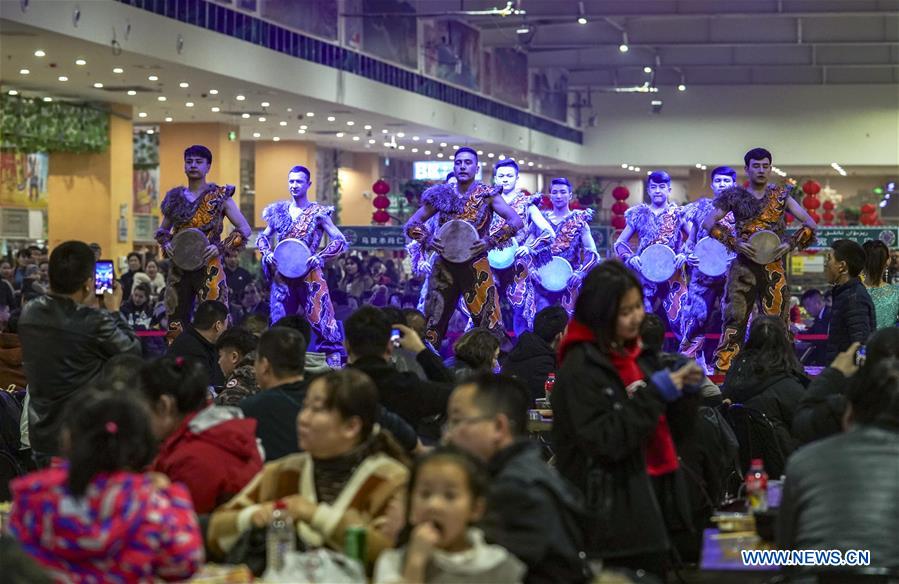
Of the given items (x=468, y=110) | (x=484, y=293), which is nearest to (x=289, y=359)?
(x=484, y=293)

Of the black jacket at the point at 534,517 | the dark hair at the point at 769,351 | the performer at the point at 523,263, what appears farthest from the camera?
the performer at the point at 523,263

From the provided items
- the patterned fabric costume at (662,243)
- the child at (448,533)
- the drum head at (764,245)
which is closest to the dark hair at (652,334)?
the child at (448,533)

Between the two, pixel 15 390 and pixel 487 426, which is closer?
pixel 487 426

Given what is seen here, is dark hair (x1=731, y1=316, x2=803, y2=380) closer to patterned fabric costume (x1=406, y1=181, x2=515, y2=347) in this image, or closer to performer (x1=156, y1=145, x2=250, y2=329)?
patterned fabric costume (x1=406, y1=181, x2=515, y2=347)

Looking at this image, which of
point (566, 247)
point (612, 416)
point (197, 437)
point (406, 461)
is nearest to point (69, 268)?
point (197, 437)

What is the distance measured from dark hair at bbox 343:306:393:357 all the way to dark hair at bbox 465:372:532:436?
74.0 inches

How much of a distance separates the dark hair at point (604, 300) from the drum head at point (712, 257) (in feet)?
36.0

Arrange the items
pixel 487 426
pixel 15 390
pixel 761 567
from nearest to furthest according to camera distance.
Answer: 1. pixel 487 426
2. pixel 761 567
3. pixel 15 390

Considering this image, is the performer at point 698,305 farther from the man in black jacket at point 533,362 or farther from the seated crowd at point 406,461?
the seated crowd at point 406,461

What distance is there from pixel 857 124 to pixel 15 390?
36.6m

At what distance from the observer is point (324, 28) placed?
2944 cm

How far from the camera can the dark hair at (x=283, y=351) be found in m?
6.24

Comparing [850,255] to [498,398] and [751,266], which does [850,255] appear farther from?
[498,398]

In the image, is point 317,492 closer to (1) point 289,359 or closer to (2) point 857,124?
(1) point 289,359
